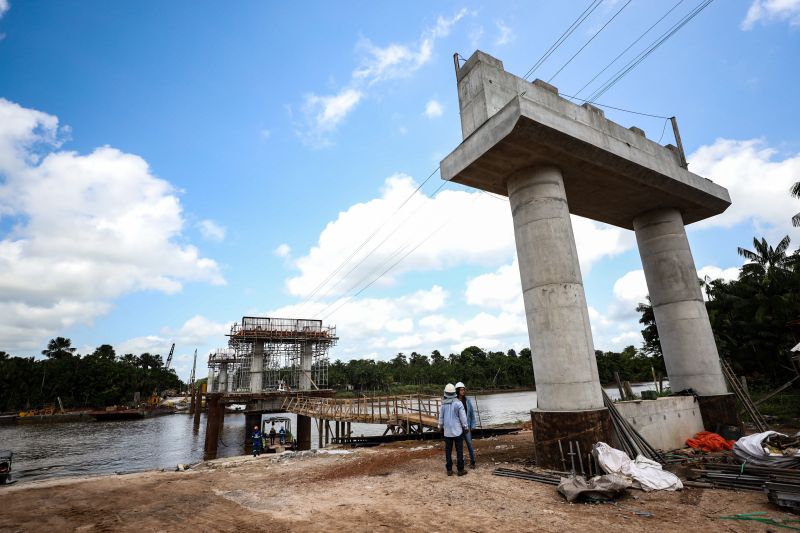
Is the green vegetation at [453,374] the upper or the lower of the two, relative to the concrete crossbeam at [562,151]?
lower

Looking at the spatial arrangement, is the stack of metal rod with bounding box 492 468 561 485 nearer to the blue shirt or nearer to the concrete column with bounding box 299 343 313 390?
the blue shirt

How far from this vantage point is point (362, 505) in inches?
266

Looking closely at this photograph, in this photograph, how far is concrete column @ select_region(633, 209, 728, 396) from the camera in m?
12.5

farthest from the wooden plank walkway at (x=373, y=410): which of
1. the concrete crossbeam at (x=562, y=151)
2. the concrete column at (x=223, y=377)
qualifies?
the concrete column at (x=223, y=377)

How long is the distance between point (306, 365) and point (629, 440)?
108 feet

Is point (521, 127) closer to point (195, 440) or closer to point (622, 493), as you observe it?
point (622, 493)

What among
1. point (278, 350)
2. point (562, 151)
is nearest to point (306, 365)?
point (278, 350)

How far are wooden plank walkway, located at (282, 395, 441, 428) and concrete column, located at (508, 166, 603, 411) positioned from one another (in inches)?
450

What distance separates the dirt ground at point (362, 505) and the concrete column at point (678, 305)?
261 inches

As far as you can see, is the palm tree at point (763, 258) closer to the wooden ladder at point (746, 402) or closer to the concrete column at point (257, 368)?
the wooden ladder at point (746, 402)

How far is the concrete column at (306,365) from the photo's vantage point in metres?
37.5

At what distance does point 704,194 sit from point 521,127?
8.31 metres

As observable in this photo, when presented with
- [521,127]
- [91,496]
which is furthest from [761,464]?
[91,496]

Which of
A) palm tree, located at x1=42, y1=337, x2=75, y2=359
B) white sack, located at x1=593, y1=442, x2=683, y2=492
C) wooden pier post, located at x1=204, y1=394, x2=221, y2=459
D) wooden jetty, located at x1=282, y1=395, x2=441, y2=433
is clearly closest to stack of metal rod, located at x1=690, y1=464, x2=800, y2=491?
white sack, located at x1=593, y1=442, x2=683, y2=492
